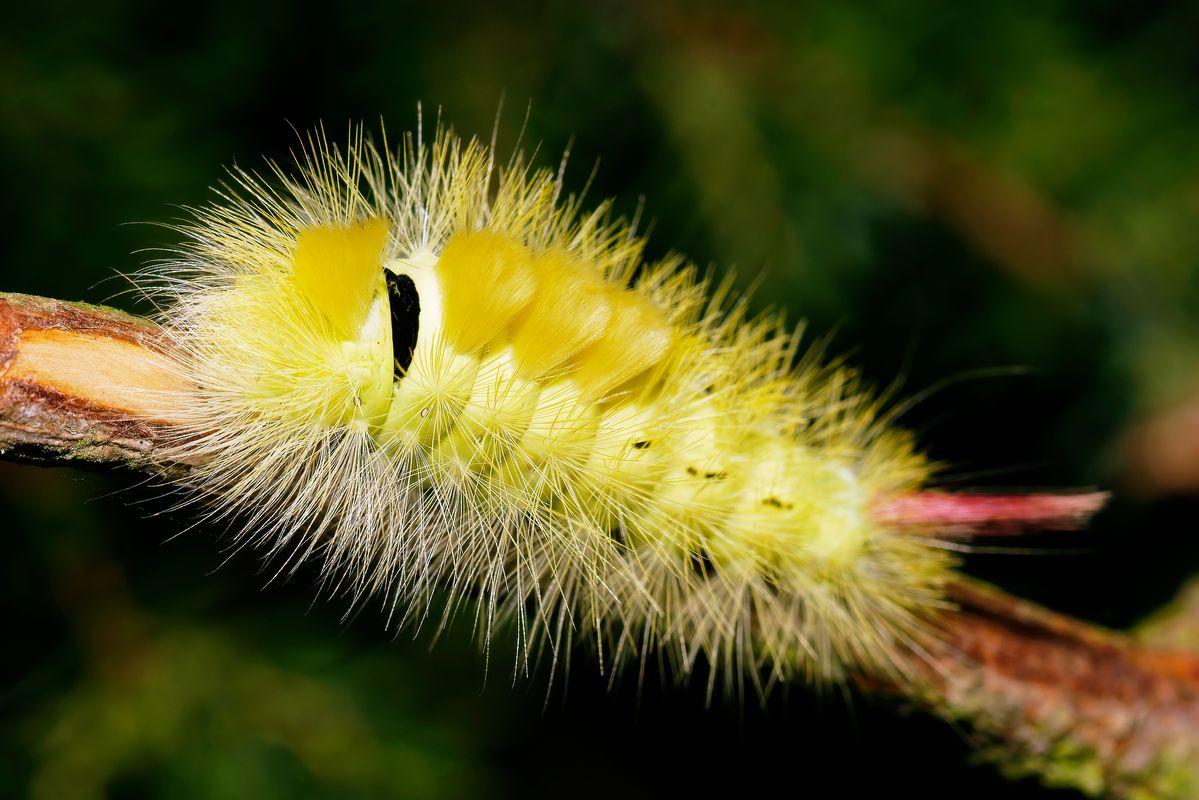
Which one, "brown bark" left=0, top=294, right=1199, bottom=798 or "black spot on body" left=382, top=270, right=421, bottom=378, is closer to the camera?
"black spot on body" left=382, top=270, right=421, bottom=378

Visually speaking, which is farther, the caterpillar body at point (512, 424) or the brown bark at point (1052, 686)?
the brown bark at point (1052, 686)

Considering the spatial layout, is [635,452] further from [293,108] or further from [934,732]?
[293,108]

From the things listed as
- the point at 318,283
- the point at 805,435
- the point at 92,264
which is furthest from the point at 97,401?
the point at 805,435

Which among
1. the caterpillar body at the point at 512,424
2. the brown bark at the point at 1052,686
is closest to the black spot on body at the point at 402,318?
the caterpillar body at the point at 512,424

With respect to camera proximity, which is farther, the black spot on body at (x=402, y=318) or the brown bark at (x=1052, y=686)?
the brown bark at (x=1052, y=686)

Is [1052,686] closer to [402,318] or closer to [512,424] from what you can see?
[512,424]

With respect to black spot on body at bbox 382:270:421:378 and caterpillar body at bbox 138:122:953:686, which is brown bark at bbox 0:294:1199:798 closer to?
caterpillar body at bbox 138:122:953:686

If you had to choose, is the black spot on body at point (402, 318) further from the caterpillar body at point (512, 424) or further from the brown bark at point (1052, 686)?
the brown bark at point (1052, 686)

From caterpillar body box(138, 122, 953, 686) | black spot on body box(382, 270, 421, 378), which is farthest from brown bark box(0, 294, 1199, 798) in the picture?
black spot on body box(382, 270, 421, 378)
